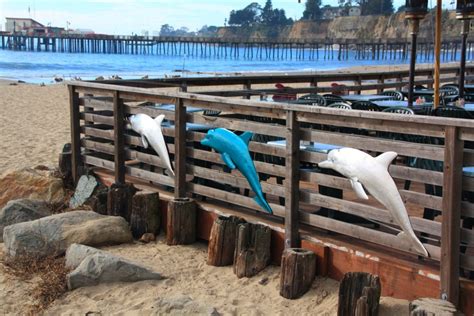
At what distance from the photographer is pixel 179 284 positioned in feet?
18.1

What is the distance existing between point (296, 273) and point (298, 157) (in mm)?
932

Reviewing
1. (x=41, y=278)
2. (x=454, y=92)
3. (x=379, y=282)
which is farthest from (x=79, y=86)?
(x=454, y=92)

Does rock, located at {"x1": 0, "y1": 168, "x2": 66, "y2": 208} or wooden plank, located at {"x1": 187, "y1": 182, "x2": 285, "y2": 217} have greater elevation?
wooden plank, located at {"x1": 187, "y1": 182, "x2": 285, "y2": 217}

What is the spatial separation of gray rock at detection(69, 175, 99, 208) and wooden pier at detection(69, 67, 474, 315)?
0.17 meters

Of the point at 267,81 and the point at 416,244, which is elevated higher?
the point at 267,81

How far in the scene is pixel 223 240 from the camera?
575 cm

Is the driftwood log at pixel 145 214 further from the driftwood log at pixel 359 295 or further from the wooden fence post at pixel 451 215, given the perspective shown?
the wooden fence post at pixel 451 215

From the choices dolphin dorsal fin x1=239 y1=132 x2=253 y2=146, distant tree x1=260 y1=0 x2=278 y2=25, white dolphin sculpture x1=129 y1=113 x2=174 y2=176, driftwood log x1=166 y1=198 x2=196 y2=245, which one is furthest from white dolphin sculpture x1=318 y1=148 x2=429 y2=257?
distant tree x1=260 y1=0 x2=278 y2=25

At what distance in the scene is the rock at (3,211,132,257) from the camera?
244 inches

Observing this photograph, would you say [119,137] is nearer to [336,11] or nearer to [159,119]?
[159,119]

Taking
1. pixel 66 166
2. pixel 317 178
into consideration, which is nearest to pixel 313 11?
pixel 66 166

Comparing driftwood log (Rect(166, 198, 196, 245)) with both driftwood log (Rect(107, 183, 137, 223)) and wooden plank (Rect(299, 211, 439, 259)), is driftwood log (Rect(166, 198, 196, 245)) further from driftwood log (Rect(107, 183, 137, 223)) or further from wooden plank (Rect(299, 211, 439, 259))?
wooden plank (Rect(299, 211, 439, 259))

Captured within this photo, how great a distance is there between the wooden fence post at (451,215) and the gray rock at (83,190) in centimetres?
453

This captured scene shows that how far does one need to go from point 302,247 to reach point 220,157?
4.01 feet
